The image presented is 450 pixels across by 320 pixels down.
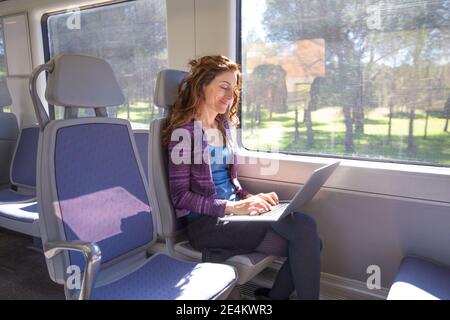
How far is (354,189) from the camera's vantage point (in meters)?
1.86

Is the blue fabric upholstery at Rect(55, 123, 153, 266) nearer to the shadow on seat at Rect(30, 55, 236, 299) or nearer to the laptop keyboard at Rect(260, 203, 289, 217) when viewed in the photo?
the shadow on seat at Rect(30, 55, 236, 299)

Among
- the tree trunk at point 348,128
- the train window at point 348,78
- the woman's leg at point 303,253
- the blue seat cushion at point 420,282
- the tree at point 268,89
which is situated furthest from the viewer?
the tree at point 268,89

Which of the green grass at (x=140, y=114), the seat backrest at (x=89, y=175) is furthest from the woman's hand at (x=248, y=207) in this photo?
the green grass at (x=140, y=114)

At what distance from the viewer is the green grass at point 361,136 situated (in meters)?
1.79

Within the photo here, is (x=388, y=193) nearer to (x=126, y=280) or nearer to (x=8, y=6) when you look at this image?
(x=126, y=280)

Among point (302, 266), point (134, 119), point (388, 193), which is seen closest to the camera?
point (302, 266)

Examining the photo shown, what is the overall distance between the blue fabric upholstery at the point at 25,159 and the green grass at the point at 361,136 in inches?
71.7

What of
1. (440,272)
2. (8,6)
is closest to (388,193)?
(440,272)

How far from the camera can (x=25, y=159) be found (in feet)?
9.76

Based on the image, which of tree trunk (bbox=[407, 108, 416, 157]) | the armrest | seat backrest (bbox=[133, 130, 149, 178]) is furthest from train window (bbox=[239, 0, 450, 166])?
the armrest

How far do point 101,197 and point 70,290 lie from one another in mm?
349

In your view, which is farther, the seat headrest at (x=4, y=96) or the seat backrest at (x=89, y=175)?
the seat headrest at (x=4, y=96)

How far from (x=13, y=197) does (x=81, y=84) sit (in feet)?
6.14

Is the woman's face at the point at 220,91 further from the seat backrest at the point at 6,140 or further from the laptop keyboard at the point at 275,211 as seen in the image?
the seat backrest at the point at 6,140
